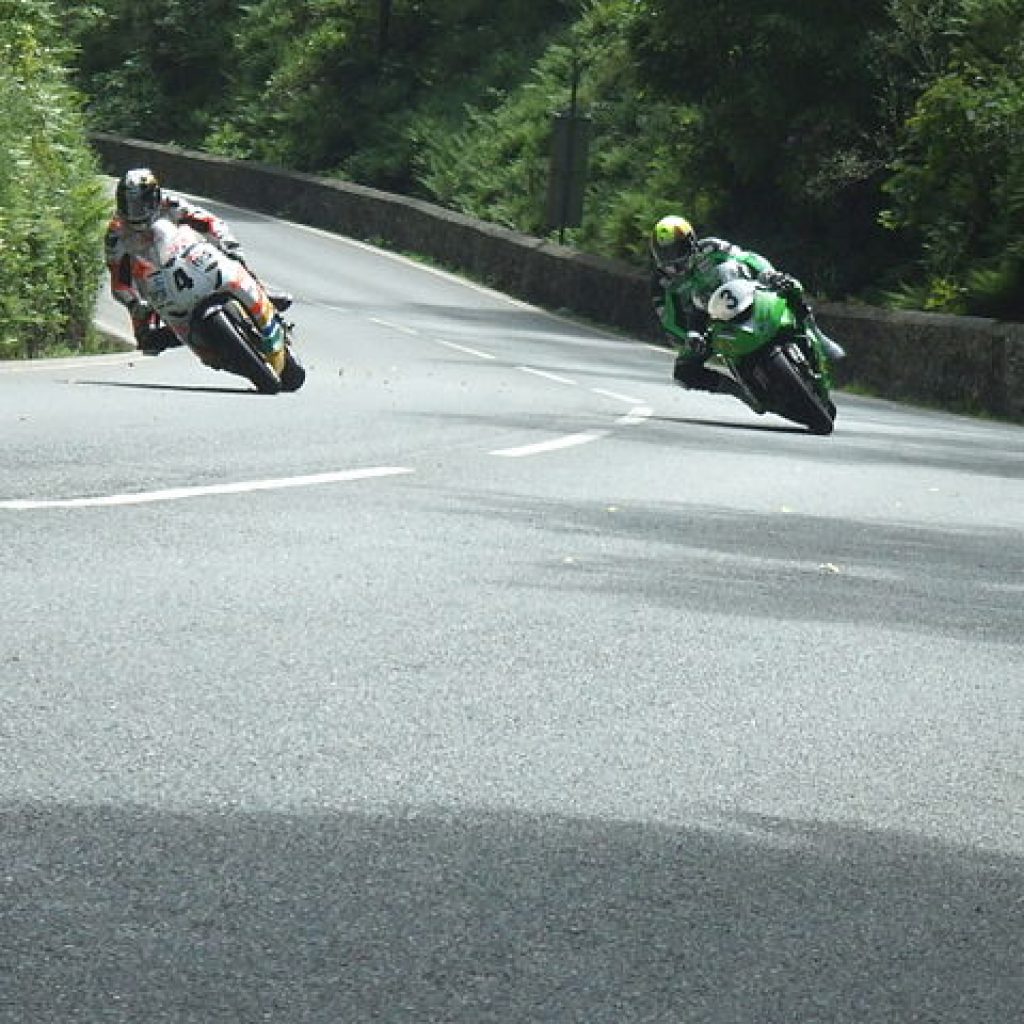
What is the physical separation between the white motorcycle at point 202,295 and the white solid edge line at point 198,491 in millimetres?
5190

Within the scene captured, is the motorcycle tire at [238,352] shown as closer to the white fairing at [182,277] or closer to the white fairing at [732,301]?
the white fairing at [182,277]

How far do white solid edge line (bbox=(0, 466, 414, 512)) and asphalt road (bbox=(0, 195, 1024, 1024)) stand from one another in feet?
0.16

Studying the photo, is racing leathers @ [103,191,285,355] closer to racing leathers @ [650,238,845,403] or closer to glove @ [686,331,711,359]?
racing leathers @ [650,238,845,403]

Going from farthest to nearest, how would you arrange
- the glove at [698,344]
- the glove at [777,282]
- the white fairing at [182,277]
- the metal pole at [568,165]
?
1. the metal pole at [568,165]
2. the glove at [698,344]
3. the glove at [777,282]
4. the white fairing at [182,277]

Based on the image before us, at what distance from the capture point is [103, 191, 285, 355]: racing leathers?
63.2 ft

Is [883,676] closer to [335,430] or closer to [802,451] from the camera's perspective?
[335,430]

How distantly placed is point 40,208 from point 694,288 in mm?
5857

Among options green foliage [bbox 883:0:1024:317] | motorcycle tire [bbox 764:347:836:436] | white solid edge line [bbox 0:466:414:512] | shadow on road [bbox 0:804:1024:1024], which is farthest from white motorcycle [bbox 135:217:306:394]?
green foliage [bbox 883:0:1024:317]

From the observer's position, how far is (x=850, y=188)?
40500 mm

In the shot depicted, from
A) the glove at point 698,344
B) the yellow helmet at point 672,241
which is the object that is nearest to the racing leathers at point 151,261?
the yellow helmet at point 672,241

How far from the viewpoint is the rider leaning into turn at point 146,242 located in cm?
1914

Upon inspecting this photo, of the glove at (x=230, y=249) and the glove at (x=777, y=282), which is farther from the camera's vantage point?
the glove at (x=777, y=282)

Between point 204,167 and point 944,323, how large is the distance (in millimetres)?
33970

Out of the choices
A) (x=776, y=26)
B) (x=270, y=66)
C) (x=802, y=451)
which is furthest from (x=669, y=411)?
(x=270, y=66)
